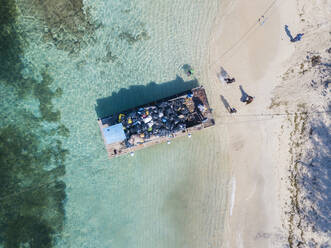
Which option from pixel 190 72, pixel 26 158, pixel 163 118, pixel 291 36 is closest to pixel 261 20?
pixel 291 36

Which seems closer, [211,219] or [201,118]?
[201,118]

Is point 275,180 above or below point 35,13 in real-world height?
below

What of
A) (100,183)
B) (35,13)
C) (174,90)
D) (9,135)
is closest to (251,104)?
(174,90)

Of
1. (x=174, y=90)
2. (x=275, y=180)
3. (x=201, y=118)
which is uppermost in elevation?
(x=174, y=90)

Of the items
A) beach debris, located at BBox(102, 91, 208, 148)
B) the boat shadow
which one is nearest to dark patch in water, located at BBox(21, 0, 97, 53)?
the boat shadow

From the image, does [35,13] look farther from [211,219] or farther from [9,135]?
[211,219]

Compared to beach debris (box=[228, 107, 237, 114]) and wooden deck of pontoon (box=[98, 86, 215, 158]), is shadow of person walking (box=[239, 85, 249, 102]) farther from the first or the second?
wooden deck of pontoon (box=[98, 86, 215, 158])
